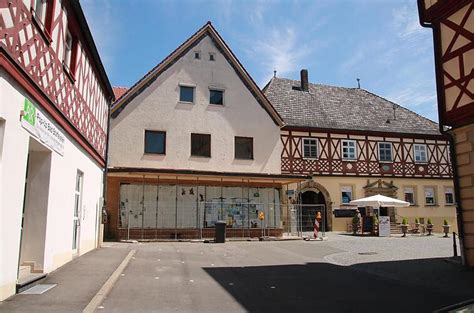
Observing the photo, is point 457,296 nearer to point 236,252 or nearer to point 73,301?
point 73,301

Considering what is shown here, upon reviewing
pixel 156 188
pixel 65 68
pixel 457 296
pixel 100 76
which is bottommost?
pixel 457 296

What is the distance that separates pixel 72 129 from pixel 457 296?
925cm

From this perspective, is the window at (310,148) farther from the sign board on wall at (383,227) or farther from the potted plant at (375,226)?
the sign board on wall at (383,227)

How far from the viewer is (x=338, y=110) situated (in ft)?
109

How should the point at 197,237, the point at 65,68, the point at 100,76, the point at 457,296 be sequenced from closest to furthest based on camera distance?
the point at 457,296
the point at 65,68
the point at 100,76
the point at 197,237

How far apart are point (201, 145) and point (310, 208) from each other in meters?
8.77

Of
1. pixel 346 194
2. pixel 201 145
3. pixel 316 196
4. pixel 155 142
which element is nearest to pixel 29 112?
pixel 155 142

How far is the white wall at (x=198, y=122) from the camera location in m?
23.7

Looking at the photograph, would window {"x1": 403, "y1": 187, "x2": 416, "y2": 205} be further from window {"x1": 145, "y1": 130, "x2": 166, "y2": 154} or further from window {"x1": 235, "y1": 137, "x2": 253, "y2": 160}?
window {"x1": 145, "y1": 130, "x2": 166, "y2": 154}

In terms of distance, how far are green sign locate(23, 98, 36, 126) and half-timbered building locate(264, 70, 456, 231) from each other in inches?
829

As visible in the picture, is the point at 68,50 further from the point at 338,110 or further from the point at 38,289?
the point at 338,110

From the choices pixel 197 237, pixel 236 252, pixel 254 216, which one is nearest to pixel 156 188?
pixel 197 237

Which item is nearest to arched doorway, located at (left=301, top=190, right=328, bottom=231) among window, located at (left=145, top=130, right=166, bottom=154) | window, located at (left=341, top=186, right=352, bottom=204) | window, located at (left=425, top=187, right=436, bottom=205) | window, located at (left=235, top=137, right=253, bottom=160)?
window, located at (left=341, top=186, right=352, bottom=204)

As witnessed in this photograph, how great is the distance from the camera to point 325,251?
1672cm
